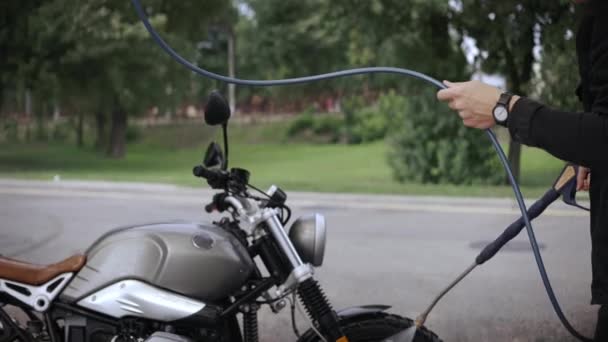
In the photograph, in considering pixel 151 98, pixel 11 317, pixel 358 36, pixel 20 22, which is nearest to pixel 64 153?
pixel 151 98

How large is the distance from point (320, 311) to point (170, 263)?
0.50 meters

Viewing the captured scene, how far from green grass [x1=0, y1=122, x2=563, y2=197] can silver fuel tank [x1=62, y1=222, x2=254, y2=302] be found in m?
10.2

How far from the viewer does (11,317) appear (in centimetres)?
258

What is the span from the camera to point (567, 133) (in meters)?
1.87

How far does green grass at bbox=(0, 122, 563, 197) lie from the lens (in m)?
14.3

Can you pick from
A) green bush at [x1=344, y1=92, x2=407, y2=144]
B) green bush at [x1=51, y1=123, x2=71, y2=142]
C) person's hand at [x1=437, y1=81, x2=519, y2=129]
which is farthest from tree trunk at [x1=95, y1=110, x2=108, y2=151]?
person's hand at [x1=437, y1=81, x2=519, y2=129]

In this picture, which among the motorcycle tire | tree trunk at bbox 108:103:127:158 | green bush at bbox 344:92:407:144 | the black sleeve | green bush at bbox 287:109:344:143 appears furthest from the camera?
green bush at bbox 287:109:344:143

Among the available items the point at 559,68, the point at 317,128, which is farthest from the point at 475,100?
the point at 317,128

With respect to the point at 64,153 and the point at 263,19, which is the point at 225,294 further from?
the point at 263,19

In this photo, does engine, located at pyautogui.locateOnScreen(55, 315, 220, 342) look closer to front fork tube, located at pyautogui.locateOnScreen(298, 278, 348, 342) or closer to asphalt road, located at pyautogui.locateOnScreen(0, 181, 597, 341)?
front fork tube, located at pyautogui.locateOnScreen(298, 278, 348, 342)

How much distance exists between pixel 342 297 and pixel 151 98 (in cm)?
2394

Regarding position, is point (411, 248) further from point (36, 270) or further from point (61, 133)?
point (61, 133)

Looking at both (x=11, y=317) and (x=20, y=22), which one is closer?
(x=11, y=317)

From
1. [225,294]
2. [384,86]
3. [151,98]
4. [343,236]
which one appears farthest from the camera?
[384,86]
